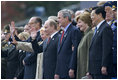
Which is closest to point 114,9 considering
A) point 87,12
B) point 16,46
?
point 87,12

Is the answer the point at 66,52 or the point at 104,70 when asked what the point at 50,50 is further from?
the point at 104,70

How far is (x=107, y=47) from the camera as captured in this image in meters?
11.8

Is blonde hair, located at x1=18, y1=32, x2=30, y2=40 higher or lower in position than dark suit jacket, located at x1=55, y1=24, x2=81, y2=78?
higher

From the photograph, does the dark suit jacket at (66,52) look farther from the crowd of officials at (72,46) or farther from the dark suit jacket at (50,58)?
the dark suit jacket at (50,58)

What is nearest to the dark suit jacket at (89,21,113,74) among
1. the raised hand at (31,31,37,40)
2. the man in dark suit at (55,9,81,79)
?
the man in dark suit at (55,9,81,79)

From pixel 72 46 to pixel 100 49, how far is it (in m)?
0.87

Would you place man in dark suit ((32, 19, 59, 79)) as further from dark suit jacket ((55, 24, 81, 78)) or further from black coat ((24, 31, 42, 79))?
black coat ((24, 31, 42, 79))

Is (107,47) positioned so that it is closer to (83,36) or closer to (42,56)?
(83,36)

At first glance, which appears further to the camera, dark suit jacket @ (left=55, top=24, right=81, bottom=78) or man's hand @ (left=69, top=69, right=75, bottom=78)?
dark suit jacket @ (left=55, top=24, right=81, bottom=78)

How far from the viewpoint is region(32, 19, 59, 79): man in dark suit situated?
1301 centimetres

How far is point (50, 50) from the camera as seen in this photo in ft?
42.7

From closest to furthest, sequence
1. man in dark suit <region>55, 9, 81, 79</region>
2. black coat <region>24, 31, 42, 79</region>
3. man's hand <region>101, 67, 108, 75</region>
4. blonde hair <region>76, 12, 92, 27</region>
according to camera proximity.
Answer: man's hand <region>101, 67, 108, 75</region>, man in dark suit <region>55, 9, 81, 79</region>, blonde hair <region>76, 12, 92, 27</region>, black coat <region>24, 31, 42, 79</region>

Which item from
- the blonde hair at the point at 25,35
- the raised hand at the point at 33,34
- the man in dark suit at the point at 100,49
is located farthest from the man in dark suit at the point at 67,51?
the blonde hair at the point at 25,35

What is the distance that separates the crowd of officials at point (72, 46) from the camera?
39.3ft
